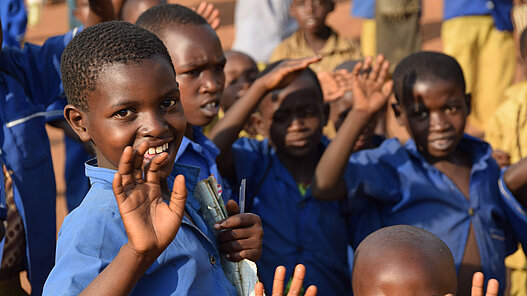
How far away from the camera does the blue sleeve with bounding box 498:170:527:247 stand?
9.37ft

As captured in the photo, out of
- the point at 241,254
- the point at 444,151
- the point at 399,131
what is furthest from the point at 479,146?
the point at 399,131

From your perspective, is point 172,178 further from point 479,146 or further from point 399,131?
point 399,131

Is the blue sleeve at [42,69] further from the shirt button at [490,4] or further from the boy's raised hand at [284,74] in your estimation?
the shirt button at [490,4]

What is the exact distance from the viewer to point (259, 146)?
3.29m

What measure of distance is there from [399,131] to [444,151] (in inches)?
128

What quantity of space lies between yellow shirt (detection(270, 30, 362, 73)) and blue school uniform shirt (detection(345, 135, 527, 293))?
229cm

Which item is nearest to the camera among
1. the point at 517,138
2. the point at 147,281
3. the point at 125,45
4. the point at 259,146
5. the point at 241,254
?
the point at 147,281

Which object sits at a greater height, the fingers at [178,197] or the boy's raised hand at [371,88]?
the fingers at [178,197]

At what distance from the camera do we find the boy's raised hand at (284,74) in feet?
9.27

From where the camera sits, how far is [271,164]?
10.5 ft

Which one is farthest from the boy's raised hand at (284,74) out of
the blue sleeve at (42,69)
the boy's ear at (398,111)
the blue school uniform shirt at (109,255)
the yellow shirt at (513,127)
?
the yellow shirt at (513,127)

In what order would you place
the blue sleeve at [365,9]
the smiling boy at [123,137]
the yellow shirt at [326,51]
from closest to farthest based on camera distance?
the smiling boy at [123,137] → the yellow shirt at [326,51] → the blue sleeve at [365,9]

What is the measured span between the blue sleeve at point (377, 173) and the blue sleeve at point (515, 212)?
1.43 ft

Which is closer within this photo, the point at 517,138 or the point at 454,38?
the point at 517,138
